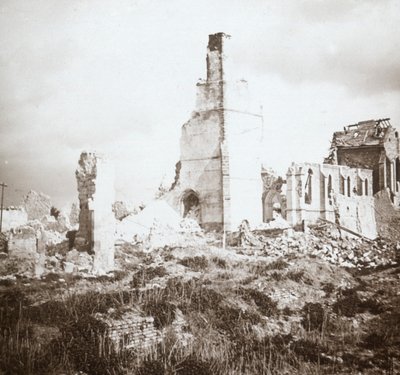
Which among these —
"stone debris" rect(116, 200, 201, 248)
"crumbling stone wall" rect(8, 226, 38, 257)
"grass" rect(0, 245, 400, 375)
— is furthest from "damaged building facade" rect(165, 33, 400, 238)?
"grass" rect(0, 245, 400, 375)

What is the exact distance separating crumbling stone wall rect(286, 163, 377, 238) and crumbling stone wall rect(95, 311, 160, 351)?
22.4 meters

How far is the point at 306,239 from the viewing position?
2611 cm

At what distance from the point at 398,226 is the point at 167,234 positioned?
19.3 metres

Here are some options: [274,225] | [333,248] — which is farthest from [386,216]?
[333,248]

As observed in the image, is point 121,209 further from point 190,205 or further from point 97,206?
point 97,206

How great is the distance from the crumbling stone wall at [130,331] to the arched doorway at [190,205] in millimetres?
19344

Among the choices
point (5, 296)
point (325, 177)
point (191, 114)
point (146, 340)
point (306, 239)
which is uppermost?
point (191, 114)

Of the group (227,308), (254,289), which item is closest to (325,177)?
(254,289)

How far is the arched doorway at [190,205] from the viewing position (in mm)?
30766

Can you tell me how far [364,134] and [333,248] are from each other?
68.3 ft

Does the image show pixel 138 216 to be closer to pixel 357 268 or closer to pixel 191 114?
pixel 191 114

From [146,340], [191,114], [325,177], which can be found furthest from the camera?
[325,177]

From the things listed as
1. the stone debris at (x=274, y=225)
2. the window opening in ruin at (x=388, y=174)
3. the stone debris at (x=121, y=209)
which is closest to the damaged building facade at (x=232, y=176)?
the stone debris at (x=274, y=225)

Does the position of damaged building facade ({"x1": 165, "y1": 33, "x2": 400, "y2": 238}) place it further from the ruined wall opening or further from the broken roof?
the broken roof
